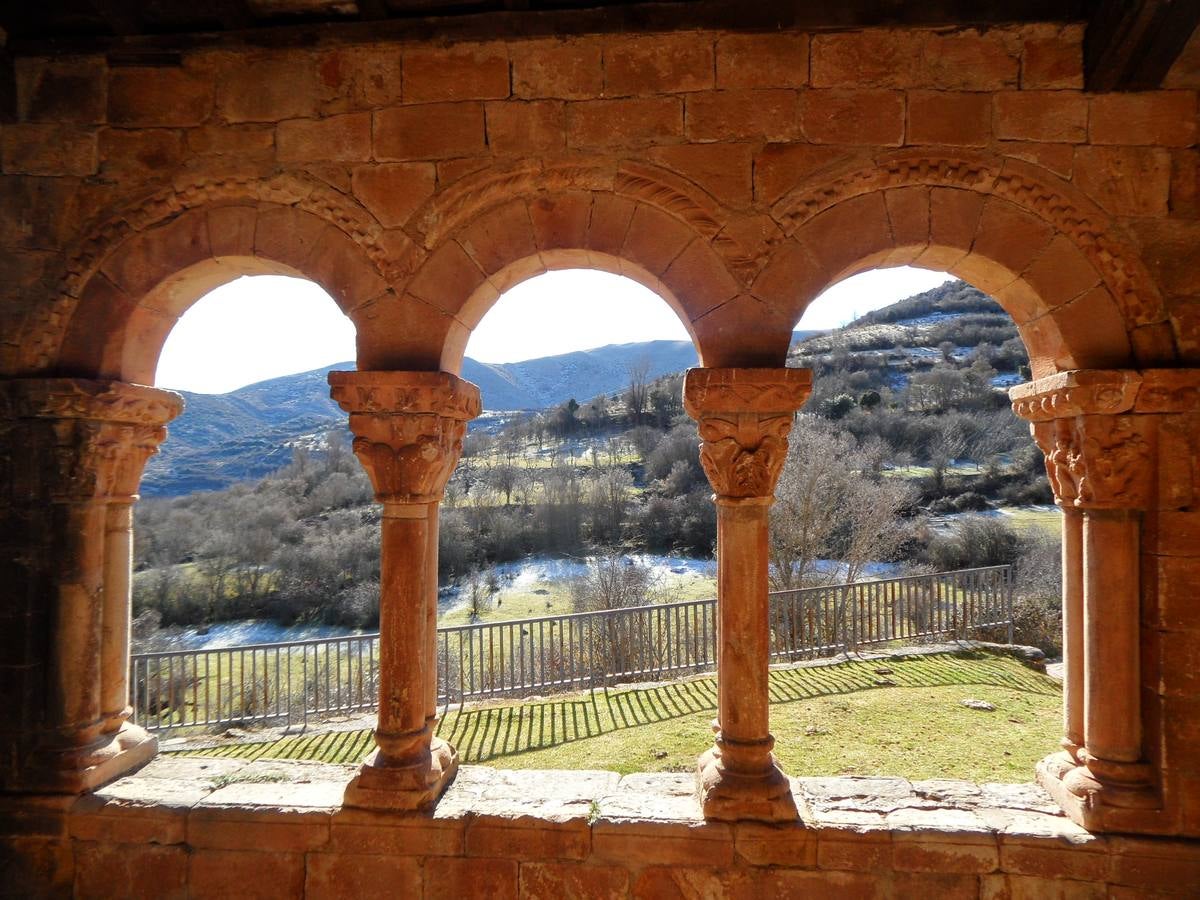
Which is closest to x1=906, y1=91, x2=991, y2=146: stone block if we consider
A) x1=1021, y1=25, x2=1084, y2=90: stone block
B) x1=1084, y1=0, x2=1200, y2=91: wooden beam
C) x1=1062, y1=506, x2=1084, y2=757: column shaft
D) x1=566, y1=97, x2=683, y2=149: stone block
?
x1=1021, y1=25, x2=1084, y2=90: stone block

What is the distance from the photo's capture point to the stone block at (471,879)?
297cm

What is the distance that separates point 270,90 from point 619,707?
638 cm

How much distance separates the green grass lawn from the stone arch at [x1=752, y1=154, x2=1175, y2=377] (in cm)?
347

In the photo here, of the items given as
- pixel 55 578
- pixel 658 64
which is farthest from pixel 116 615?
pixel 658 64

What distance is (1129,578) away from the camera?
Result: 9.71 ft

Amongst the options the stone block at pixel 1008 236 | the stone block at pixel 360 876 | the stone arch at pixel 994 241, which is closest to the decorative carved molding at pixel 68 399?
the stone block at pixel 360 876

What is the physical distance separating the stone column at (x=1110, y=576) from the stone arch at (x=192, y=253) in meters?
3.49

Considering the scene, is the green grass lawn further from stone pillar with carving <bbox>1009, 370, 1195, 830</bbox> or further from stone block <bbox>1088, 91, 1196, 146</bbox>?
stone block <bbox>1088, 91, 1196, 146</bbox>

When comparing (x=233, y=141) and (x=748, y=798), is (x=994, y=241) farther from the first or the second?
(x=233, y=141)

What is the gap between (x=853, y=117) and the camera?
3.20 m

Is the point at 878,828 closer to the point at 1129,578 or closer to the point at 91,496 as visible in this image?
the point at 1129,578

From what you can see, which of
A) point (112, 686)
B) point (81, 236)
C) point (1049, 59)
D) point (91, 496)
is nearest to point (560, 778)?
point (112, 686)

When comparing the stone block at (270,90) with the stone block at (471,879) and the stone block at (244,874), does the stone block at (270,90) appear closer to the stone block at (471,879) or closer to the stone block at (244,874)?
the stone block at (244,874)

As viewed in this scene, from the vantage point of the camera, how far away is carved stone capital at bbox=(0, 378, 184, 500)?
3.24 m
